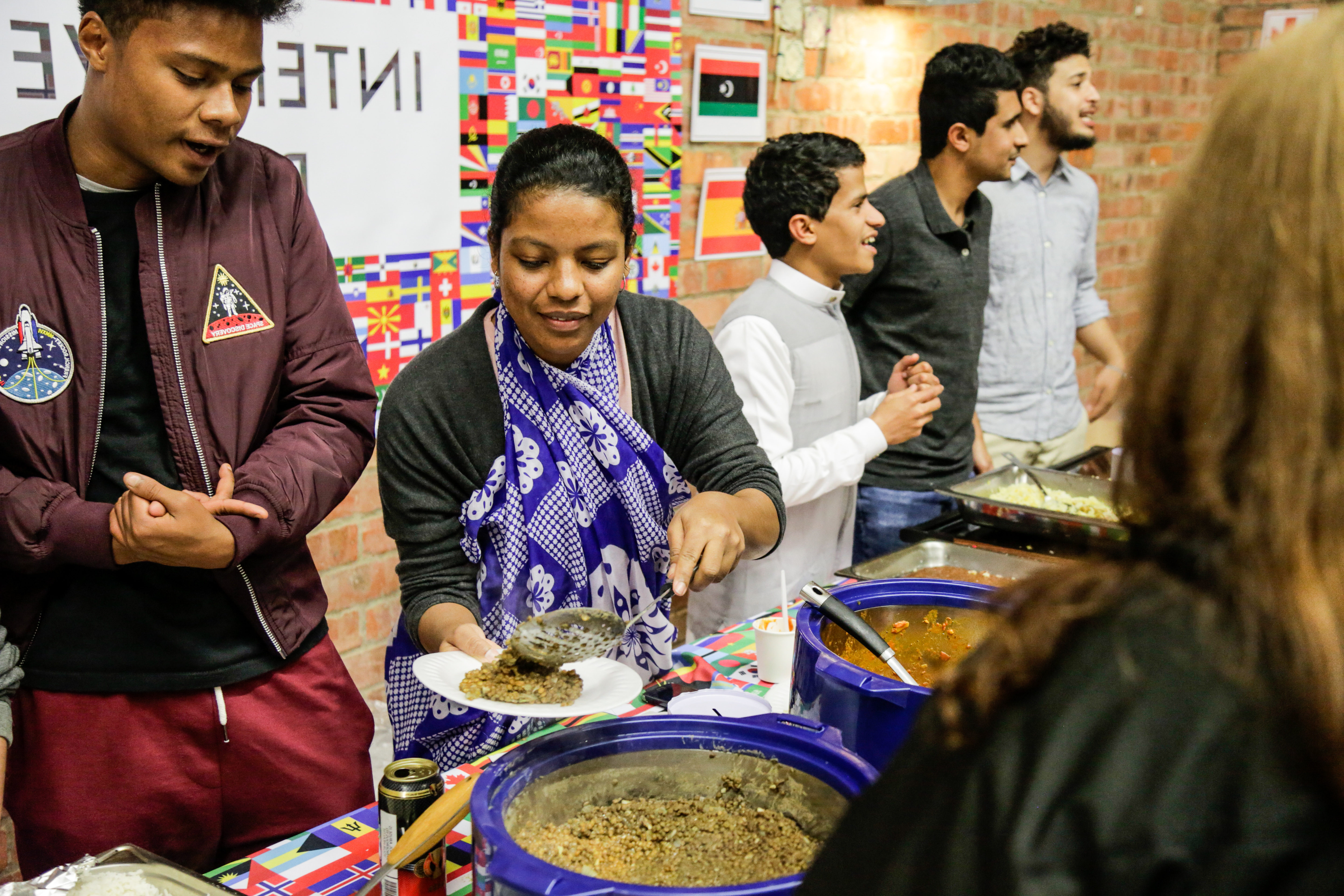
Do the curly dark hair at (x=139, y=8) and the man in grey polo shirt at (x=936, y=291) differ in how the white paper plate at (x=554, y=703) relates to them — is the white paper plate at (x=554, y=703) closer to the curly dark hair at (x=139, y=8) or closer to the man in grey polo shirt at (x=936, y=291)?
the curly dark hair at (x=139, y=8)

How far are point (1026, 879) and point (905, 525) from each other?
2.56 m

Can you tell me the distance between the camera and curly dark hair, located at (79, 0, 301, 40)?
1.46 meters

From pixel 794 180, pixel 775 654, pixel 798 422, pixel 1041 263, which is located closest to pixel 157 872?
pixel 775 654

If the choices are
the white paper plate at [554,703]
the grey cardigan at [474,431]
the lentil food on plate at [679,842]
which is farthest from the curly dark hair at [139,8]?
the lentil food on plate at [679,842]

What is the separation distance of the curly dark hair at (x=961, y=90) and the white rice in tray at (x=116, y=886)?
8.81 feet

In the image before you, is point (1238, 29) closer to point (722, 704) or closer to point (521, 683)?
point (722, 704)

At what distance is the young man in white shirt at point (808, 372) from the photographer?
2412 millimetres

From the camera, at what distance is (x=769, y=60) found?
3.61m

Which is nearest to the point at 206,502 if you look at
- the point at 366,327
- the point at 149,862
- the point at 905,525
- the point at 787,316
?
the point at 149,862

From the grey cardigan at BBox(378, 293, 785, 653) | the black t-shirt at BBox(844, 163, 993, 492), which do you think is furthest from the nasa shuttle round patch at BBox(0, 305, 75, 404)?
the black t-shirt at BBox(844, 163, 993, 492)

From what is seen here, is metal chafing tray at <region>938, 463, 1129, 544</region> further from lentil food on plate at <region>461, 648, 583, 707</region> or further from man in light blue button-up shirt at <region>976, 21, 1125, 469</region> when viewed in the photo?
lentil food on plate at <region>461, 648, 583, 707</region>

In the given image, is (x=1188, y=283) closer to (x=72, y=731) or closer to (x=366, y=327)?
(x=72, y=731)

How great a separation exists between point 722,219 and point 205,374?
2192 millimetres

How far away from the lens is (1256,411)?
0.51m
